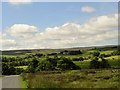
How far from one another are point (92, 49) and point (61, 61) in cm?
1119

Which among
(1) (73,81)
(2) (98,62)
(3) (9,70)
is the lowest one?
(3) (9,70)

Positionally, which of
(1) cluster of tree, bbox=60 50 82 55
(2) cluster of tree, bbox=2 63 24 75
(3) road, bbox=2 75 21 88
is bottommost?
(2) cluster of tree, bbox=2 63 24 75

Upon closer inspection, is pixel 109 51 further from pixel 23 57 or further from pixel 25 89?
pixel 25 89

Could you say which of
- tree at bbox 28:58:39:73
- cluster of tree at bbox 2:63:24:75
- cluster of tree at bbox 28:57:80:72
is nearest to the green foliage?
cluster of tree at bbox 28:57:80:72

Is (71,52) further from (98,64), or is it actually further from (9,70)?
(9,70)

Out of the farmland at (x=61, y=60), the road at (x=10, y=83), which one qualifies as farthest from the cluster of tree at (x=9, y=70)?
the road at (x=10, y=83)

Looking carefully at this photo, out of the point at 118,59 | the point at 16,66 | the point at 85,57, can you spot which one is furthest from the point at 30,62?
the point at 118,59

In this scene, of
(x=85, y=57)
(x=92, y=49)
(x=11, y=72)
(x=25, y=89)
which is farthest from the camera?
(x=92, y=49)

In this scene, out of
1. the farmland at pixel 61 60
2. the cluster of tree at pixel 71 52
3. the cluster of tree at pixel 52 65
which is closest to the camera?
the cluster of tree at pixel 52 65

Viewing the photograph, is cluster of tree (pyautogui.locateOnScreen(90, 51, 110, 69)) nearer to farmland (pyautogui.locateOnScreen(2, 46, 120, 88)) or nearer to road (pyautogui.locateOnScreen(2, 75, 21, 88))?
farmland (pyautogui.locateOnScreen(2, 46, 120, 88))

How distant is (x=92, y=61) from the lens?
47719 millimetres

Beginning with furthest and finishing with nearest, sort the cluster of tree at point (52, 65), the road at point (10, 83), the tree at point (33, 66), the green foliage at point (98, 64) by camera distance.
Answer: the green foliage at point (98, 64) → the tree at point (33, 66) → the cluster of tree at point (52, 65) → the road at point (10, 83)

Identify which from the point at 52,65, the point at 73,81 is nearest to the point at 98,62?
the point at 52,65

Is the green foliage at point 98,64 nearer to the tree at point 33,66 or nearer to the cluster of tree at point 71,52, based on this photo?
the cluster of tree at point 71,52
